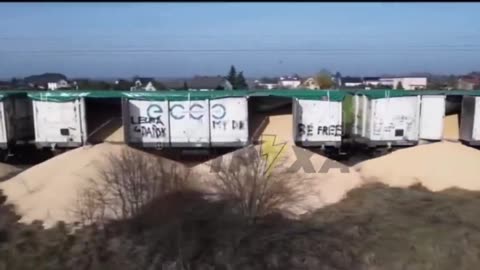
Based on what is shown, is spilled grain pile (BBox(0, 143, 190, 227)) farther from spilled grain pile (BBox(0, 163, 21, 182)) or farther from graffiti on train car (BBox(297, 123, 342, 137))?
graffiti on train car (BBox(297, 123, 342, 137))

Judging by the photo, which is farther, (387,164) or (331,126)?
(331,126)

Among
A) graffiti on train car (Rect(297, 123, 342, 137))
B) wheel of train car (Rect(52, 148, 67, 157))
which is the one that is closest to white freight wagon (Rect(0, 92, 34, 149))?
wheel of train car (Rect(52, 148, 67, 157))

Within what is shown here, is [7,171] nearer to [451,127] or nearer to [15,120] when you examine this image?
[15,120]

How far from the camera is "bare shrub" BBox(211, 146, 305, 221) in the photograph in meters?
13.8

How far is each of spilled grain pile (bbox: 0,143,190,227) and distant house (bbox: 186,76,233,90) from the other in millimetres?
18070

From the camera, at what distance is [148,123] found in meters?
19.4

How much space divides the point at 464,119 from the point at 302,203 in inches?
389

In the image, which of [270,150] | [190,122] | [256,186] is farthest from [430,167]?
[190,122]

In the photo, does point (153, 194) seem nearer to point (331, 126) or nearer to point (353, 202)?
point (353, 202)

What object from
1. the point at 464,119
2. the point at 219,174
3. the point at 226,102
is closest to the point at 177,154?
the point at 226,102

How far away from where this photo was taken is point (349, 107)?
2181cm

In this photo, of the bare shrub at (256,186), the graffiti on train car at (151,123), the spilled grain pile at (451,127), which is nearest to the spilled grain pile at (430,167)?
the spilled grain pile at (451,127)

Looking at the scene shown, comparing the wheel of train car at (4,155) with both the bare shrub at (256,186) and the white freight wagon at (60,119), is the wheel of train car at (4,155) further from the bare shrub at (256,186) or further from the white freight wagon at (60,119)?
the bare shrub at (256,186)

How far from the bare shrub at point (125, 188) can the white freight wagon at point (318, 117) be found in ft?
20.1
